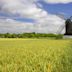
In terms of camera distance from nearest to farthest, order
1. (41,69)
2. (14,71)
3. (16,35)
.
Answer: (14,71) → (41,69) → (16,35)

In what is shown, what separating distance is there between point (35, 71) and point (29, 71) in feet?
0.89

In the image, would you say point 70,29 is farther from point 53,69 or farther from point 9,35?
point 9,35

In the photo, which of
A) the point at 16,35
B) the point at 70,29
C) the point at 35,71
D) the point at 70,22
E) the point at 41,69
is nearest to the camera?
the point at 35,71

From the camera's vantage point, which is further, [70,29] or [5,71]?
[70,29]

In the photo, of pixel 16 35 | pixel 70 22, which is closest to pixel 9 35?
pixel 16 35

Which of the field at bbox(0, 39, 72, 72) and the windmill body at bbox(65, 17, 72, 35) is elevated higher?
the windmill body at bbox(65, 17, 72, 35)

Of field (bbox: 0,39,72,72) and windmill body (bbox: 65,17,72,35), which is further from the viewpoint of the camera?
windmill body (bbox: 65,17,72,35)

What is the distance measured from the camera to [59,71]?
9.30 m

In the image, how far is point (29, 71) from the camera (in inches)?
335

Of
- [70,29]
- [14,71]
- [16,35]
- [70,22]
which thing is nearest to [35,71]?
[14,71]

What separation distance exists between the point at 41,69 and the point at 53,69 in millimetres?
602

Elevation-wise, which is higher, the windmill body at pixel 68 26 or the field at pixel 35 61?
the windmill body at pixel 68 26

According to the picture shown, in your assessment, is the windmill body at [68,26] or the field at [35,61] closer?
the field at [35,61]

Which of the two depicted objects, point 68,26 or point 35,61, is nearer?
point 35,61
